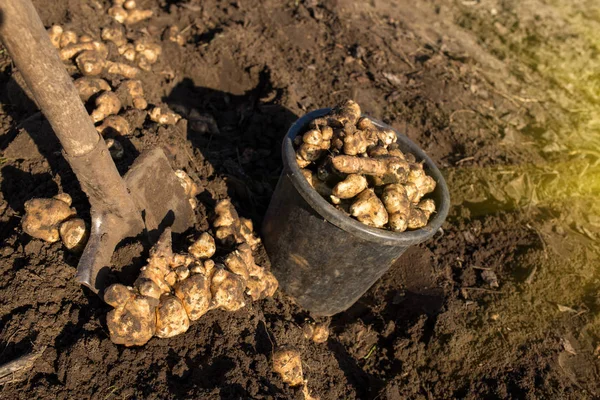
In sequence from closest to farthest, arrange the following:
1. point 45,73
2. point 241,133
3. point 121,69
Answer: point 45,73 → point 121,69 → point 241,133

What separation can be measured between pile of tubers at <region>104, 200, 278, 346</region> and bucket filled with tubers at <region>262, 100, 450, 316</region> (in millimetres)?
423

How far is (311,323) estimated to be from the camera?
10.1ft

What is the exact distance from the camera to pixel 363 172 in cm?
252

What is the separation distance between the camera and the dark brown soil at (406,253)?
7.67 feet

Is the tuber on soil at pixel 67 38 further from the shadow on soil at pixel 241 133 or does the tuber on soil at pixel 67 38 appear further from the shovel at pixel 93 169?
A: the shovel at pixel 93 169

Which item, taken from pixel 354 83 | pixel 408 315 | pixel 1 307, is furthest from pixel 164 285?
pixel 354 83

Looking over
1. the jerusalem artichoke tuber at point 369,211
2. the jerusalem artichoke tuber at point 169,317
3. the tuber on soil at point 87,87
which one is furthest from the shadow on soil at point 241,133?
the jerusalem artichoke tuber at point 369,211

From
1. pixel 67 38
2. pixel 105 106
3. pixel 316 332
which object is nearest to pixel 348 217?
pixel 316 332

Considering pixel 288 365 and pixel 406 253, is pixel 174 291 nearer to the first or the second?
pixel 288 365

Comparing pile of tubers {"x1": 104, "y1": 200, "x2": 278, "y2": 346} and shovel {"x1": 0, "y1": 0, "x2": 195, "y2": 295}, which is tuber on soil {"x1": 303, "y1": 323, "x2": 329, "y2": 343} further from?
shovel {"x1": 0, "y1": 0, "x2": 195, "y2": 295}

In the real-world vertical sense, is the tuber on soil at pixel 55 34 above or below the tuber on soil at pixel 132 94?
above

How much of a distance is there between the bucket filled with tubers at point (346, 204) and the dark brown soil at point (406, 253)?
44 centimetres

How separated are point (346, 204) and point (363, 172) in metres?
0.21

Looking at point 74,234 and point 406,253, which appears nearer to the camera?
point 74,234
